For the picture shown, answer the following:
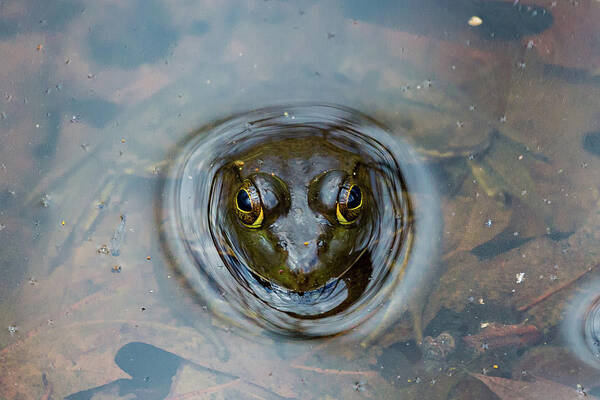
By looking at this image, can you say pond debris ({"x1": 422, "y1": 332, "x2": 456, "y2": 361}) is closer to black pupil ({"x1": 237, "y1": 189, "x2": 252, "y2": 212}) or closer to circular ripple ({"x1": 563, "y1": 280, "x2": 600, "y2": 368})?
circular ripple ({"x1": 563, "y1": 280, "x2": 600, "y2": 368})

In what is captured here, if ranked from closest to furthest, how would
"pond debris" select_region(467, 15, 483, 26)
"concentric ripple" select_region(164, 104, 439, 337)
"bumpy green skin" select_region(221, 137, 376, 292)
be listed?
"bumpy green skin" select_region(221, 137, 376, 292) → "concentric ripple" select_region(164, 104, 439, 337) → "pond debris" select_region(467, 15, 483, 26)

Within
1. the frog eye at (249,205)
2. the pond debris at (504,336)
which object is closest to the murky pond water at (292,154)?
the pond debris at (504,336)

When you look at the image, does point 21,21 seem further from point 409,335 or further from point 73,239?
point 409,335

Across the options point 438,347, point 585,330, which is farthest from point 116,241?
point 585,330

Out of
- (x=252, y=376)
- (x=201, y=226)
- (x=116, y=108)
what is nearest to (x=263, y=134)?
(x=201, y=226)

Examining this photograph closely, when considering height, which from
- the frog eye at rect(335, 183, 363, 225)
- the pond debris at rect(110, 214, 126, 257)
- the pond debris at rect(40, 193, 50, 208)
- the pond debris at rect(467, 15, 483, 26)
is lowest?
the pond debris at rect(110, 214, 126, 257)

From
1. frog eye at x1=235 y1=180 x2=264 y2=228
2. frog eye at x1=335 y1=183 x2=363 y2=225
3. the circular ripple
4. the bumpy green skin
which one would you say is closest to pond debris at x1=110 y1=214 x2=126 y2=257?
the bumpy green skin

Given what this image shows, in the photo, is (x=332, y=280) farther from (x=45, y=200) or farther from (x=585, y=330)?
(x=45, y=200)
